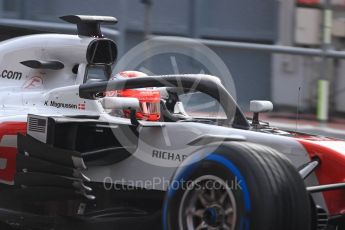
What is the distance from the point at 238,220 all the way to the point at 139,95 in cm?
176

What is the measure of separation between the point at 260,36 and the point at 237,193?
22.1 feet

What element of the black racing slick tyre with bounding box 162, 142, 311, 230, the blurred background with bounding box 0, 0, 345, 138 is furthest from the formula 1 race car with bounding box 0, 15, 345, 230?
the blurred background with bounding box 0, 0, 345, 138

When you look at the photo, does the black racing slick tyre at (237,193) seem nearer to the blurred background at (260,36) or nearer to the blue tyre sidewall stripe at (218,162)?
the blue tyre sidewall stripe at (218,162)

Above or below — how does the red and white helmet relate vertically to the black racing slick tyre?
above

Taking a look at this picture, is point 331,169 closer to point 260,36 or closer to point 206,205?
point 206,205

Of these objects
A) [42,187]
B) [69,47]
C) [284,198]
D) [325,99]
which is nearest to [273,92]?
[325,99]

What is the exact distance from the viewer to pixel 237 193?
375cm

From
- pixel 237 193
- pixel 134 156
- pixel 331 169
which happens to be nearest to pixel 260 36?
pixel 134 156

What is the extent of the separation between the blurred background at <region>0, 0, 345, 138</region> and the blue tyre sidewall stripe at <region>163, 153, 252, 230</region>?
4965mm

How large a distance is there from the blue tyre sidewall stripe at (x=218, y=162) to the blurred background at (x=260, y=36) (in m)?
4.97

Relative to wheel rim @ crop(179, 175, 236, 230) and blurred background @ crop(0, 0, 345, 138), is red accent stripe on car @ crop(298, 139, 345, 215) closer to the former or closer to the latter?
wheel rim @ crop(179, 175, 236, 230)

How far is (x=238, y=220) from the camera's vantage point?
3.71 m

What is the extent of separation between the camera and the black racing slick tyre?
3.66 metres

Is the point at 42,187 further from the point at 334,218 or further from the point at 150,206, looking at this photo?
the point at 334,218
